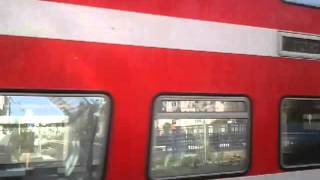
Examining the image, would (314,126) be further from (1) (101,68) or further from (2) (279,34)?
(1) (101,68)

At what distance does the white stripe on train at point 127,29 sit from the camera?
366 cm

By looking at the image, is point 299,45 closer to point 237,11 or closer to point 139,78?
point 237,11

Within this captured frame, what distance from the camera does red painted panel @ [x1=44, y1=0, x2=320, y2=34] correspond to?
13.5 ft

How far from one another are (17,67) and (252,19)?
2.06m

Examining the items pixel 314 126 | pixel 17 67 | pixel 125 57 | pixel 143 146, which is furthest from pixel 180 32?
pixel 314 126

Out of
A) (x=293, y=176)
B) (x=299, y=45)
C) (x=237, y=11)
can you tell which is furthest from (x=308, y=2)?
(x=293, y=176)

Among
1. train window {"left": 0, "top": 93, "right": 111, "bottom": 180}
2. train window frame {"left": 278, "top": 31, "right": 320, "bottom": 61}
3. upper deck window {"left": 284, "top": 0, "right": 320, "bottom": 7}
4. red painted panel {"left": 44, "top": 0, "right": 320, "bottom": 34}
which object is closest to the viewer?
train window {"left": 0, "top": 93, "right": 111, "bottom": 180}

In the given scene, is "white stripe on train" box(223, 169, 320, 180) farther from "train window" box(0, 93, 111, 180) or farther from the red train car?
"train window" box(0, 93, 111, 180)

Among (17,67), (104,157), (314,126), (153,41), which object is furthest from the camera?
(314,126)

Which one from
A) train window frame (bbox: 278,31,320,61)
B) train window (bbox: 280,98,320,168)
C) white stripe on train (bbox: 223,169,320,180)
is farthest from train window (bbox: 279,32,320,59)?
white stripe on train (bbox: 223,169,320,180)

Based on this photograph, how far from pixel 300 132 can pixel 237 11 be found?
1.31 meters

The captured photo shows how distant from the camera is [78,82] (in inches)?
149

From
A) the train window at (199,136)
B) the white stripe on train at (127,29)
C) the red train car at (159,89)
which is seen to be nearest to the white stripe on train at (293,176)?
the red train car at (159,89)

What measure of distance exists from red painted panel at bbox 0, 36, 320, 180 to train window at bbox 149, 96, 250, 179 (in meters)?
0.09
